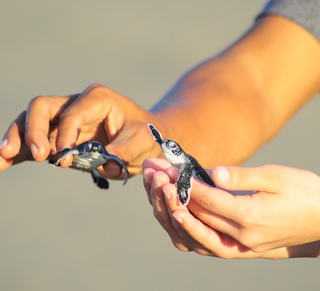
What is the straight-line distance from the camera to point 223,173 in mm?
1115

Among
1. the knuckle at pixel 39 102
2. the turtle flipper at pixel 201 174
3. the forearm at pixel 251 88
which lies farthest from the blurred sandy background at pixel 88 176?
the turtle flipper at pixel 201 174

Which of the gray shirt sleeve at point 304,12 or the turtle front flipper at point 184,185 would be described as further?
the gray shirt sleeve at point 304,12

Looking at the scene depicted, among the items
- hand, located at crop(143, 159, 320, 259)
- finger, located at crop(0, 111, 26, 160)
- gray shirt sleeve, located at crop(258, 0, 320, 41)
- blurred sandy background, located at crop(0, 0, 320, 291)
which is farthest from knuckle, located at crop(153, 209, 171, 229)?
blurred sandy background, located at crop(0, 0, 320, 291)

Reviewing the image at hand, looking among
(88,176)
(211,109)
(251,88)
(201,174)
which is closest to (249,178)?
(201,174)

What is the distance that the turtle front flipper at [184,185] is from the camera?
1141 mm

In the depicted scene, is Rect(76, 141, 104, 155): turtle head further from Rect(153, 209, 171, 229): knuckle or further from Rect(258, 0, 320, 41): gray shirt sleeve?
Rect(258, 0, 320, 41): gray shirt sleeve

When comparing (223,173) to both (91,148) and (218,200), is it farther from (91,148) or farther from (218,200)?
(91,148)

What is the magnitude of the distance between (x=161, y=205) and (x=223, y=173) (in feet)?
0.63

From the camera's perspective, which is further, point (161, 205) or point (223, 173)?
point (161, 205)

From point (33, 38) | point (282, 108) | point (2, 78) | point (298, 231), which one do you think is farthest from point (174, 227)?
point (33, 38)

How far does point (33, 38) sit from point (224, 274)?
3.19 metres

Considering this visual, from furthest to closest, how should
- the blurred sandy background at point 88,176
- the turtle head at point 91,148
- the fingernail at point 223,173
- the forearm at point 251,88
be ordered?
the blurred sandy background at point 88,176, the forearm at point 251,88, the turtle head at point 91,148, the fingernail at point 223,173

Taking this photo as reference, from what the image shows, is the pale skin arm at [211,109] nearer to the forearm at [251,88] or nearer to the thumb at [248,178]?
the forearm at [251,88]

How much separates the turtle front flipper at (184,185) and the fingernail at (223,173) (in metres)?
0.07
